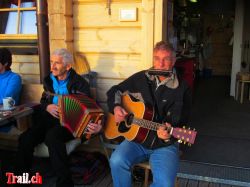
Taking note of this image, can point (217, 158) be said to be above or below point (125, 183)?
below

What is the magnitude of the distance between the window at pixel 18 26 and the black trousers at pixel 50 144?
3.59 ft

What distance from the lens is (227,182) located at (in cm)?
298

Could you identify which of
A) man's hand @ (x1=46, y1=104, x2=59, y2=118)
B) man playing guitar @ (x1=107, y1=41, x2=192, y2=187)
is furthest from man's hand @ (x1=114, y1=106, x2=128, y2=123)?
man's hand @ (x1=46, y1=104, x2=59, y2=118)

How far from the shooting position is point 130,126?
8.41 ft

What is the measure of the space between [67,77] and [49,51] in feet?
2.08

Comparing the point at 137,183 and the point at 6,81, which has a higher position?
the point at 6,81

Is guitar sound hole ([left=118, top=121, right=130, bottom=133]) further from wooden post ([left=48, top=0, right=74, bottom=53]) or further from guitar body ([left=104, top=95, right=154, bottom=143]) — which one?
wooden post ([left=48, top=0, right=74, bottom=53])

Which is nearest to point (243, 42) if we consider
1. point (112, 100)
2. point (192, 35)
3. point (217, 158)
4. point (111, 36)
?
point (192, 35)

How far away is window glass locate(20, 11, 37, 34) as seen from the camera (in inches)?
153

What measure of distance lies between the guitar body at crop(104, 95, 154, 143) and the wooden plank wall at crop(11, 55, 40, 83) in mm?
1381

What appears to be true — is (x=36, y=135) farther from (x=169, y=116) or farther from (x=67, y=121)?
(x=169, y=116)

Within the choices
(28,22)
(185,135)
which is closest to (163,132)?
(185,135)

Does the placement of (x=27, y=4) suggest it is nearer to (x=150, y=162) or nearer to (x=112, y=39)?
(x=112, y=39)

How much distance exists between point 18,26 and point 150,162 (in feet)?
7.74
